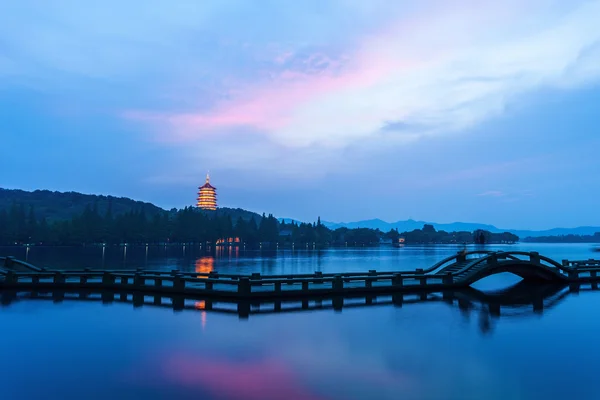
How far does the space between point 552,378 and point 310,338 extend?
22.0ft

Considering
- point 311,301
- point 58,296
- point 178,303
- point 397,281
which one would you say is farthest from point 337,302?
point 58,296

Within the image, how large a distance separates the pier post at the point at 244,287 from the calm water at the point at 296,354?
302 centimetres

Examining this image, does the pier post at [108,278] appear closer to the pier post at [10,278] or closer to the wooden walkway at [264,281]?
the wooden walkway at [264,281]

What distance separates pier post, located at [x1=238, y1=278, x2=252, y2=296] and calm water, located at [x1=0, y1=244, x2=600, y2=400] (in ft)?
9.91

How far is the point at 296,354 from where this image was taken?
40.2ft

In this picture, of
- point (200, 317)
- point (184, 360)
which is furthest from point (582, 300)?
point (184, 360)

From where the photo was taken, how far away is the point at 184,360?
37.7ft

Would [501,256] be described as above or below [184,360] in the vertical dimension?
above

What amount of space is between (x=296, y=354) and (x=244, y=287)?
31.4 feet

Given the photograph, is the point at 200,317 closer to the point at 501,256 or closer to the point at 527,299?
the point at 527,299

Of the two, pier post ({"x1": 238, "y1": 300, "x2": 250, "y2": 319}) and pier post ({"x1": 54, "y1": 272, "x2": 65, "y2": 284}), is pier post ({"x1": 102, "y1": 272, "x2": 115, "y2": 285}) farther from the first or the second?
pier post ({"x1": 238, "y1": 300, "x2": 250, "y2": 319})

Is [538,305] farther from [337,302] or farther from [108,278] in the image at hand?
[108,278]

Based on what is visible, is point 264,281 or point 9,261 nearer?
point 264,281

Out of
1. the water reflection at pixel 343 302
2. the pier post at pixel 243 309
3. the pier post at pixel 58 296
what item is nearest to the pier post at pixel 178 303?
the water reflection at pixel 343 302
